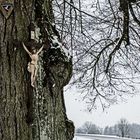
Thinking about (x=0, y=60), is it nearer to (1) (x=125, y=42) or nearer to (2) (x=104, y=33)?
(1) (x=125, y=42)

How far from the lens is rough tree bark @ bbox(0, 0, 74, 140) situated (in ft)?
8.26

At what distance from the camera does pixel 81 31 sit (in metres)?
7.70

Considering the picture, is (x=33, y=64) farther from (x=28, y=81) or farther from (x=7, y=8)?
(x=7, y=8)

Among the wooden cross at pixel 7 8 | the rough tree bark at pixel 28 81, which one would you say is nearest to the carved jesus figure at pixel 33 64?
the rough tree bark at pixel 28 81

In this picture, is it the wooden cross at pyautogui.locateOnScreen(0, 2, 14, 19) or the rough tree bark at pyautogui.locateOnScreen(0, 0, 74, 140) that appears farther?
the wooden cross at pyautogui.locateOnScreen(0, 2, 14, 19)

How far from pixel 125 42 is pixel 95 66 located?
48.1 inches

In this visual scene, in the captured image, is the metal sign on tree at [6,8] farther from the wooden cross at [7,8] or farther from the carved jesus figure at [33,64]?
the carved jesus figure at [33,64]

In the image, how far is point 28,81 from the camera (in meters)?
2.58

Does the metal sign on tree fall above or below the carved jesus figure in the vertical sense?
above

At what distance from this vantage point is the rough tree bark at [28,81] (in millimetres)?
2518

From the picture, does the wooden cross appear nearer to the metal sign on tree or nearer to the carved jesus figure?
the metal sign on tree

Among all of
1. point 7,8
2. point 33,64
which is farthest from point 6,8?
point 33,64

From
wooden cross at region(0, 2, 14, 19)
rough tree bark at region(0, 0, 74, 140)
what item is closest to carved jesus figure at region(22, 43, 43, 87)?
rough tree bark at region(0, 0, 74, 140)

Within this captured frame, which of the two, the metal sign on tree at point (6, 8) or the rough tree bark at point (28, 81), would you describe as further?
the metal sign on tree at point (6, 8)
